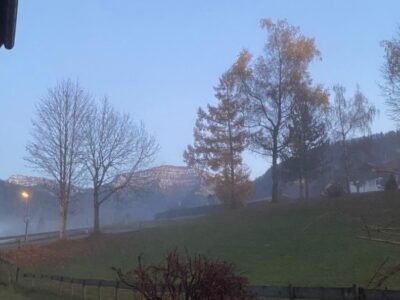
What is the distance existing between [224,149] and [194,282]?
40.7 metres

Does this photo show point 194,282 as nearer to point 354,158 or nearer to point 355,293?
point 355,293

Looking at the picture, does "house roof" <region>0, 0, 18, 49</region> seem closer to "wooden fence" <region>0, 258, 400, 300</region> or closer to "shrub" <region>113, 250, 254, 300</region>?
"shrub" <region>113, 250, 254, 300</region>

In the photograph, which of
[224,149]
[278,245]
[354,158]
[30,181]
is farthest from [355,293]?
[30,181]

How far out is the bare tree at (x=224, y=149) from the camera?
46.8 m

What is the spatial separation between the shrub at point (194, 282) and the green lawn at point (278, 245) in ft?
35.4

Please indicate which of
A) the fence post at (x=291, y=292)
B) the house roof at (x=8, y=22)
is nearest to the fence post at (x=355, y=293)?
the fence post at (x=291, y=292)

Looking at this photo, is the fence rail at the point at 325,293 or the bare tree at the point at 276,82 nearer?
the fence rail at the point at 325,293

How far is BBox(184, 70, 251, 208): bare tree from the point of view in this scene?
4675cm

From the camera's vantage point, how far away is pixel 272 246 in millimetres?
28781

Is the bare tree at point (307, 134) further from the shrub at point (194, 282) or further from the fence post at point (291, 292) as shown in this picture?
the shrub at point (194, 282)

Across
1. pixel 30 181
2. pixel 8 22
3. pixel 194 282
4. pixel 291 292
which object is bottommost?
pixel 291 292

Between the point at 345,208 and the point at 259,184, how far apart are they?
7776 cm

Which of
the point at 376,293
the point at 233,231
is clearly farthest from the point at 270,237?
the point at 376,293

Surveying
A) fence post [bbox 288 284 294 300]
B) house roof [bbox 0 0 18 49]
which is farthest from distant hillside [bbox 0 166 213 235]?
house roof [bbox 0 0 18 49]
